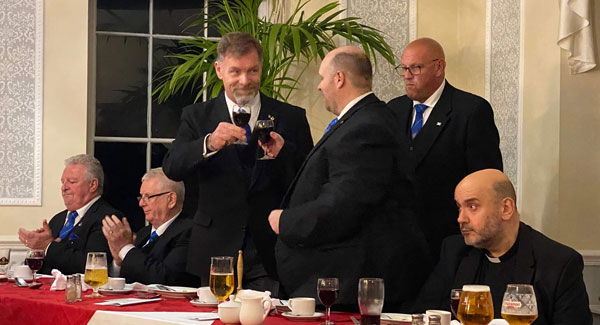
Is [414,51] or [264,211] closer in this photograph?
[264,211]

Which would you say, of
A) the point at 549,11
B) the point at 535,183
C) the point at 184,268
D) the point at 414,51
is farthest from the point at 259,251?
the point at 549,11

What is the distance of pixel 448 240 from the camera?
10.3 feet

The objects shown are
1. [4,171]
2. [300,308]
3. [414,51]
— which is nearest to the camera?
[300,308]

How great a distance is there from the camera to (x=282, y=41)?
4.94 m

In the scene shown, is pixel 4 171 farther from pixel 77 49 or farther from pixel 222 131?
pixel 222 131

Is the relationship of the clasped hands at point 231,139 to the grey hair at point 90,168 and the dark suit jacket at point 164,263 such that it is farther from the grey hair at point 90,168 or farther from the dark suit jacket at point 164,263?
the grey hair at point 90,168

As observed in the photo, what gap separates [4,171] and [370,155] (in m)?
3.37

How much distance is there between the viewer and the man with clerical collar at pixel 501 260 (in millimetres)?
2748

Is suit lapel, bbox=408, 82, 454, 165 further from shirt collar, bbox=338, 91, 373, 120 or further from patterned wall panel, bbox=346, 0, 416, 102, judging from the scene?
patterned wall panel, bbox=346, 0, 416, 102

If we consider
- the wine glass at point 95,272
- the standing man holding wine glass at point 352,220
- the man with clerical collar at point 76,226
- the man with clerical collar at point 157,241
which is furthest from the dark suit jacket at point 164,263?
the standing man holding wine glass at point 352,220

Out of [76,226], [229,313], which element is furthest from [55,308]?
[76,226]

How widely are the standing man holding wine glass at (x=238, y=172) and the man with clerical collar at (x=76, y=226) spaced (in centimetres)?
94

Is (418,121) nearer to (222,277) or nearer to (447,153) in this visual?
(447,153)

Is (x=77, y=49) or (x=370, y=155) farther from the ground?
(x=77, y=49)
